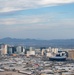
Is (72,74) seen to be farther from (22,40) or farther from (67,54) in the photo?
(22,40)

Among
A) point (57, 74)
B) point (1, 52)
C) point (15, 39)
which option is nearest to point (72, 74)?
point (57, 74)

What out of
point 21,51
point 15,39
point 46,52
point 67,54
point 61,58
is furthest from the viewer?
point 15,39

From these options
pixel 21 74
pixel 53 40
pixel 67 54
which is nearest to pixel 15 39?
pixel 53 40

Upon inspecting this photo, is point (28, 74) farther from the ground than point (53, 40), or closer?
closer

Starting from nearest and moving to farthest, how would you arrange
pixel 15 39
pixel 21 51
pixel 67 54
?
pixel 67 54 < pixel 21 51 < pixel 15 39

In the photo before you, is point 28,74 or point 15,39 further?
point 15,39

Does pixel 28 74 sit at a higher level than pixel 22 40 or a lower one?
lower

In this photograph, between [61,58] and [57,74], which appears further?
A: [61,58]

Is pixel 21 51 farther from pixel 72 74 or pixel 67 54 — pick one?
pixel 72 74

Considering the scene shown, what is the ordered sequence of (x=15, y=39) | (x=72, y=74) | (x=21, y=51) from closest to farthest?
(x=72, y=74)
(x=21, y=51)
(x=15, y=39)
